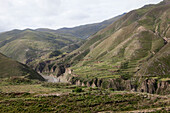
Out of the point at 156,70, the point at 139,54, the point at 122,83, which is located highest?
the point at 139,54

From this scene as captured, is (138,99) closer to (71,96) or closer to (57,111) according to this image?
(71,96)

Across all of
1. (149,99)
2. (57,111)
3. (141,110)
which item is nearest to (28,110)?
(57,111)

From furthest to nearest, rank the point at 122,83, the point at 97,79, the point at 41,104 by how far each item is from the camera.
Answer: the point at 97,79
the point at 122,83
the point at 41,104

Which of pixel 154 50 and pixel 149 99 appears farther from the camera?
pixel 154 50

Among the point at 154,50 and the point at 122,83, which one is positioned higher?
the point at 154,50

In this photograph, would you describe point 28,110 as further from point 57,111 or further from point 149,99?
point 149,99

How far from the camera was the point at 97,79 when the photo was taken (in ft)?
466

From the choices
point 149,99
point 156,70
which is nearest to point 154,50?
point 156,70

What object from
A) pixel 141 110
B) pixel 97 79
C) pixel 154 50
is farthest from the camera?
pixel 154 50

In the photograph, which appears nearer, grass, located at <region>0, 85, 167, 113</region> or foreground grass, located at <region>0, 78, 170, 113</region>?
foreground grass, located at <region>0, 78, 170, 113</region>

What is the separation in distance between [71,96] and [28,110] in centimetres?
1517

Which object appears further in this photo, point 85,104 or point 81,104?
point 81,104

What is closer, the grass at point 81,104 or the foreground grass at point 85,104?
the foreground grass at point 85,104

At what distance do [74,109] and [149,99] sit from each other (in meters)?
24.2
